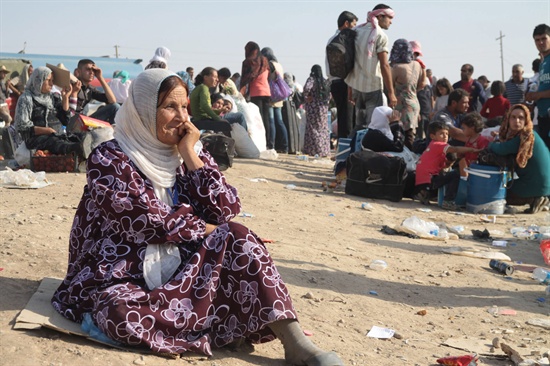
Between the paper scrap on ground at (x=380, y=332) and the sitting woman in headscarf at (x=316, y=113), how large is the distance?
9.82 metres

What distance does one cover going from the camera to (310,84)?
13.9 m

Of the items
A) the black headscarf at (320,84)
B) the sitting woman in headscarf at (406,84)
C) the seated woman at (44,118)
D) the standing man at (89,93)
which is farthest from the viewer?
the black headscarf at (320,84)

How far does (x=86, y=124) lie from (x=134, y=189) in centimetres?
602

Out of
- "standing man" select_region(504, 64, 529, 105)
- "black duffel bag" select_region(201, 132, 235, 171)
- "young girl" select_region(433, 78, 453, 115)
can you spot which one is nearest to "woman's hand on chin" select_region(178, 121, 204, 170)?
"black duffel bag" select_region(201, 132, 235, 171)

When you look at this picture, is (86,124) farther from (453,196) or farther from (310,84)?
(310,84)

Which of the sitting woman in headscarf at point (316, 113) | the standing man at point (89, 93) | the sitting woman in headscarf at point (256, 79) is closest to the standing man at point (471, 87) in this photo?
the sitting woman in headscarf at point (316, 113)

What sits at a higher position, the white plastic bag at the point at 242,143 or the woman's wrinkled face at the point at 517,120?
the woman's wrinkled face at the point at 517,120

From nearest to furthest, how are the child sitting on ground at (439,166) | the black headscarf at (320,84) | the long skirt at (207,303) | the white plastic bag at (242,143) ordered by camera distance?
the long skirt at (207,303), the child sitting on ground at (439,166), the white plastic bag at (242,143), the black headscarf at (320,84)

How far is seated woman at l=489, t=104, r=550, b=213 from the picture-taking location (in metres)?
8.66

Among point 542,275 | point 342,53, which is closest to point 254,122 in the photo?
point 342,53

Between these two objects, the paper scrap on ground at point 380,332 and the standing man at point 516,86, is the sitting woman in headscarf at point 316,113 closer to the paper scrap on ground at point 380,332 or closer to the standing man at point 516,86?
the standing man at point 516,86

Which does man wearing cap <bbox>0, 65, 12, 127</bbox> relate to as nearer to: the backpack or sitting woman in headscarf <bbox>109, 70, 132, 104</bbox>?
sitting woman in headscarf <bbox>109, 70, 132, 104</bbox>

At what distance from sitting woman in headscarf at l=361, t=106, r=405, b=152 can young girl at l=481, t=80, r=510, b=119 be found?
13.4ft

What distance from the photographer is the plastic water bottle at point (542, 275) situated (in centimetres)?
578
